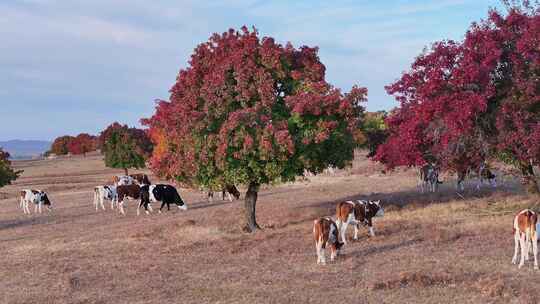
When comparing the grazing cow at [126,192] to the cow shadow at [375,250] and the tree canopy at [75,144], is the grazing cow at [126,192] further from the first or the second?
the tree canopy at [75,144]

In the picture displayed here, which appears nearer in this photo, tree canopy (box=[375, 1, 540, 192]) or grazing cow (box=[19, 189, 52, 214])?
tree canopy (box=[375, 1, 540, 192])

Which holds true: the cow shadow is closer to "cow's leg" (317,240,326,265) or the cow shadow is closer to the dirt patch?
"cow's leg" (317,240,326,265)

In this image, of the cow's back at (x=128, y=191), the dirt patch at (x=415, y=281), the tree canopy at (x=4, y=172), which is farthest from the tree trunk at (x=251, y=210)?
the tree canopy at (x=4, y=172)

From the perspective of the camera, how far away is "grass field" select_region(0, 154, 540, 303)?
12016 mm

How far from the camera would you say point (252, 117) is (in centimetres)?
1928

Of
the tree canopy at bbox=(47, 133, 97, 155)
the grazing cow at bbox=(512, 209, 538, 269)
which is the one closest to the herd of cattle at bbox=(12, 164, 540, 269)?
the grazing cow at bbox=(512, 209, 538, 269)

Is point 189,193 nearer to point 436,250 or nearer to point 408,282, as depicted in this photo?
point 436,250

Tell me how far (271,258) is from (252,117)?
16.8 feet

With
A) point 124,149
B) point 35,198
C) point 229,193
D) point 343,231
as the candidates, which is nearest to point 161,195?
point 229,193

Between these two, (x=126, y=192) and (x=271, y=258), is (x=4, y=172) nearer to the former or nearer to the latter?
(x=126, y=192)

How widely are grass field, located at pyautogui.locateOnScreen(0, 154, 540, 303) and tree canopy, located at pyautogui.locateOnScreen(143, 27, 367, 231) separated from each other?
222 cm

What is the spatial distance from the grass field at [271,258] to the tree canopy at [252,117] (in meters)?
2.22

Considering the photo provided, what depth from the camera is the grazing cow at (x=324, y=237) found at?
48.7 ft

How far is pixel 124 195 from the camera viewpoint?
3156cm
